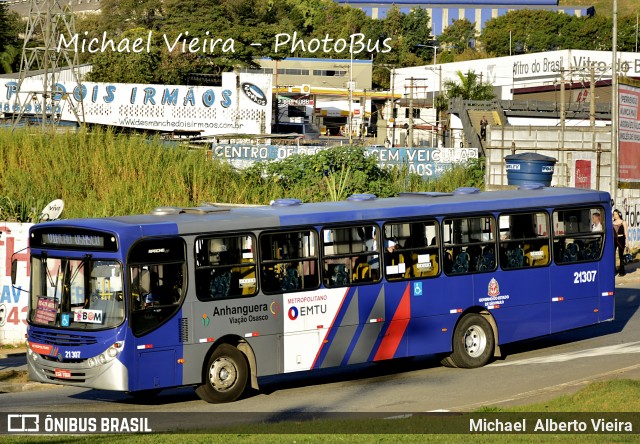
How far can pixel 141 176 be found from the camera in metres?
29.6

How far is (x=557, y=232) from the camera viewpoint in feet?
63.7

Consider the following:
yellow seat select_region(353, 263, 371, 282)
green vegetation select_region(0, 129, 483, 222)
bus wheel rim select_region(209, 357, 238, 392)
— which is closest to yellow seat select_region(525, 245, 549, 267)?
yellow seat select_region(353, 263, 371, 282)

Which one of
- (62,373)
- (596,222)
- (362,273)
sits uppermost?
(596,222)

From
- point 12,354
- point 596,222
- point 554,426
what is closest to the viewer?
point 554,426

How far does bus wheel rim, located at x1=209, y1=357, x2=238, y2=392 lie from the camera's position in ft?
49.8

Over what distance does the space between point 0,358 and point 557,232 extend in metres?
10.6

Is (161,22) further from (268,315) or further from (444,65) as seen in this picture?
(268,315)

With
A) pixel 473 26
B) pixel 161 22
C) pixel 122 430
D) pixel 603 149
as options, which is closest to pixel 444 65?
pixel 161 22

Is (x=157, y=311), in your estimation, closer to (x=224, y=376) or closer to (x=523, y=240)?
(x=224, y=376)

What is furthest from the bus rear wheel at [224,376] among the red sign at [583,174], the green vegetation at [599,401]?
the red sign at [583,174]

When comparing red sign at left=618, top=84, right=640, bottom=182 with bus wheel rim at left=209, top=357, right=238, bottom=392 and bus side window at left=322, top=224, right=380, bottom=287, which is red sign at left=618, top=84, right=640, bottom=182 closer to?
bus side window at left=322, top=224, right=380, bottom=287

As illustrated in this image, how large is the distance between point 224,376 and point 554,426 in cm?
504

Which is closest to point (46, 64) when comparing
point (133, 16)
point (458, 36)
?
point (133, 16)

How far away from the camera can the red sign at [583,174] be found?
43.3 meters
